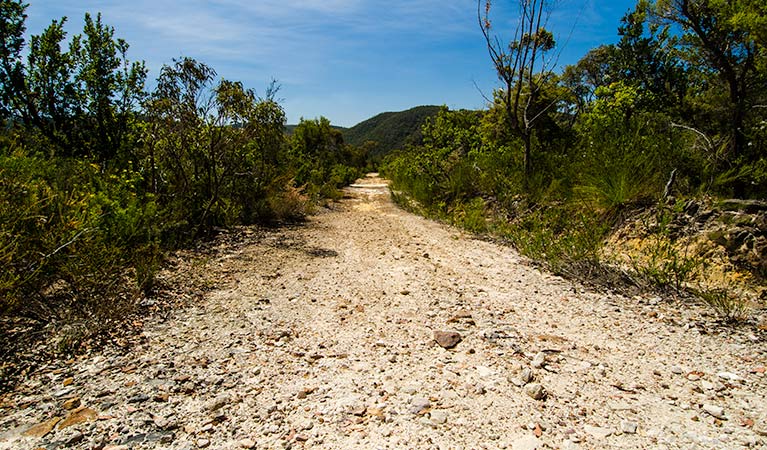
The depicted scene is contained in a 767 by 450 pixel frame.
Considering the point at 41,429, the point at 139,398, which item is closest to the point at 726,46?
the point at 139,398

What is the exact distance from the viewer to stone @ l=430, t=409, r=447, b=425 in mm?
1942

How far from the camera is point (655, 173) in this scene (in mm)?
5398

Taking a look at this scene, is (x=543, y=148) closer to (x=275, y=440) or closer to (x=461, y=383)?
(x=461, y=383)

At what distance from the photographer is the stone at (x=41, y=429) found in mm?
1836

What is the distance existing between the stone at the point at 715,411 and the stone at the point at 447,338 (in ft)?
4.69

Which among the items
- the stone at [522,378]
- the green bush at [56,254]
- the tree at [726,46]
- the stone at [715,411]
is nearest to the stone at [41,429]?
the green bush at [56,254]

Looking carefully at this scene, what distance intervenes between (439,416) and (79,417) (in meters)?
1.90

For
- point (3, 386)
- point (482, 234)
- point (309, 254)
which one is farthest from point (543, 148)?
point (3, 386)

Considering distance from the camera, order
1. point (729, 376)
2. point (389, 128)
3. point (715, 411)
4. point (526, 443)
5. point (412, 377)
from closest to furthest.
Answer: point (526, 443) < point (715, 411) < point (729, 376) < point (412, 377) < point (389, 128)

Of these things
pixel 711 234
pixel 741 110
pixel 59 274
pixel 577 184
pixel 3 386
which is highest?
pixel 741 110

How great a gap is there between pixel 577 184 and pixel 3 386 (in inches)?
293

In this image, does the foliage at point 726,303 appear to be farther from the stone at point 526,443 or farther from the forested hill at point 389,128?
the forested hill at point 389,128

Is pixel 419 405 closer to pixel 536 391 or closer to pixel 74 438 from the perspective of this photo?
pixel 536 391

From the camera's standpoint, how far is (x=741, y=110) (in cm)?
543
